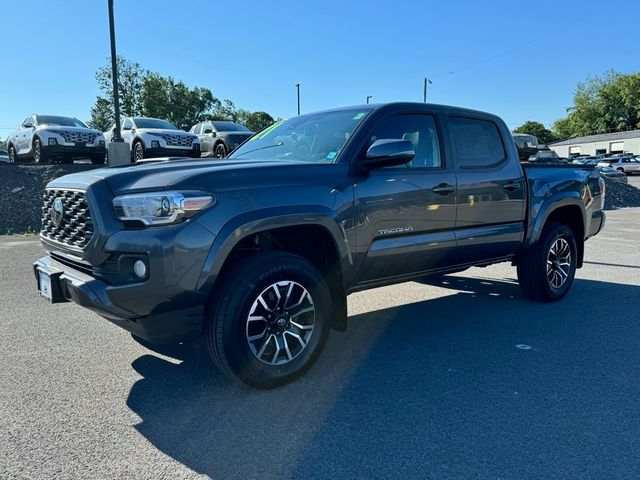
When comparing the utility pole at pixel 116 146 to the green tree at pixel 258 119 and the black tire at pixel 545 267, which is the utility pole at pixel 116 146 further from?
the green tree at pixel 258 119

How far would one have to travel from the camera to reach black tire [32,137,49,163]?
14.4 m

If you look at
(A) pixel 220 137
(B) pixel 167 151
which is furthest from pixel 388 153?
(A) pixel 220 137

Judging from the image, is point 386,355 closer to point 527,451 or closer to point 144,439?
point 527,451

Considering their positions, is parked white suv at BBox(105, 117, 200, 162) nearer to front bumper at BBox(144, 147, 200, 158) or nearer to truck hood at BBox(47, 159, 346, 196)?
front bumper at BBox(144, 147, 200, 158)

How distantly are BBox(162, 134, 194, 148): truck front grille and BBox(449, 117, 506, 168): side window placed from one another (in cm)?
1140

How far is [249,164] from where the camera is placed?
11.4 ft

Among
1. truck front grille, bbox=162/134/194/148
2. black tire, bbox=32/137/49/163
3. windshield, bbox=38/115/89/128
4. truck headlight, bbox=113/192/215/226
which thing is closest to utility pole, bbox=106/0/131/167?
windshield, bbox=38/115/89/128

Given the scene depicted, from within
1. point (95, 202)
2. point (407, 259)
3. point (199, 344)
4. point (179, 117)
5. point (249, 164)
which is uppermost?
point (179, 117)

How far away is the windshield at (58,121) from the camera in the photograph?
1496cm

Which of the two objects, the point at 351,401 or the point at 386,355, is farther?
the point at 386,355

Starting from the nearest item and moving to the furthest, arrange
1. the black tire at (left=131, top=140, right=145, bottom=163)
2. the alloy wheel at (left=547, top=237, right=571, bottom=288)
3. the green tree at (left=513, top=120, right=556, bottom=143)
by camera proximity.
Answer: the alloy wheel at (left=547, top=237, right=571, bottom=288) < the black tire at (left=131, top=140, right=145, bottom=163) < the green tree at (left=513, top=120, right=556, bottom=143)

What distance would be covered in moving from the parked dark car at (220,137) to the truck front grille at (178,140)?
3.49ft

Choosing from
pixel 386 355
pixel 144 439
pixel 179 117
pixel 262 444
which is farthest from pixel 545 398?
pixel 179 117

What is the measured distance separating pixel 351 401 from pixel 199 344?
1632 mm
